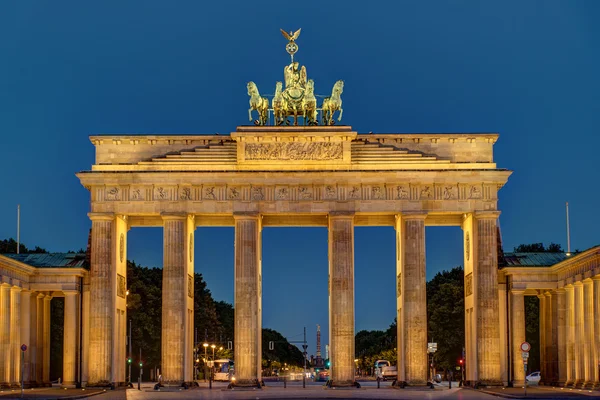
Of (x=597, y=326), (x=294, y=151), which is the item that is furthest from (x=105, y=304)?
(x=597, y=326)

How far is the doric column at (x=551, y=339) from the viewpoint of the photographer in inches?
3359

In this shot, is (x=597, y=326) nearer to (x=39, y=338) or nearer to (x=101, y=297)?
(x=101, y=297)

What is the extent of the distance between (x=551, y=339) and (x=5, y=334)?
136ft

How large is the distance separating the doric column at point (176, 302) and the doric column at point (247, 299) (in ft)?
12.5

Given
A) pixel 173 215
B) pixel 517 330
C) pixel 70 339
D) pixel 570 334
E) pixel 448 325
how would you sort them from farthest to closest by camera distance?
1. pixel 448 325
2. pixel 70 339
3. pixel 517 330
4. pixel 173 215
5. pixel 570 334

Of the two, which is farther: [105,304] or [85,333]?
[85,333]

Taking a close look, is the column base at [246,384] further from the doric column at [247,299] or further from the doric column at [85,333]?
the doric column at [85,333]

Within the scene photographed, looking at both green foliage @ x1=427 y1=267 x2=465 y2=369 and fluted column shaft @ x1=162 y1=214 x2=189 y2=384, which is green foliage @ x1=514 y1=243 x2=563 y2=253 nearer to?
green foliage @ x1=427 y1=267 x2=465 y2=369

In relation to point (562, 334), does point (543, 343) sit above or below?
below

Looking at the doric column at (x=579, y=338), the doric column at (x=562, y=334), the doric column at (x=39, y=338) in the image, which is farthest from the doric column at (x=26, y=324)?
the doric column at (x=579, y=338)

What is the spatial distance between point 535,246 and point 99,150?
80.9m

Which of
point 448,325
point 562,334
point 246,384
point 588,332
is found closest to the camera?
point 588,332

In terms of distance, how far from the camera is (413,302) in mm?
81250

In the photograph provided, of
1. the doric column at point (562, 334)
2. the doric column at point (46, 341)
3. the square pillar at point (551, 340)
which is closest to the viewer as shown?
the doric column at point (562, 334)
